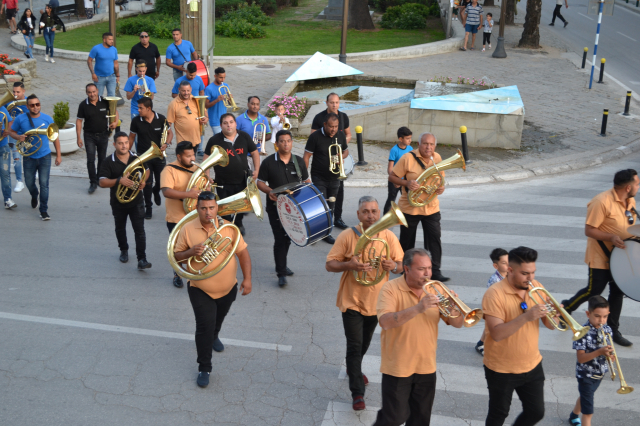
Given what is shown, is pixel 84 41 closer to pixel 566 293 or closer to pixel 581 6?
pixel 566 293

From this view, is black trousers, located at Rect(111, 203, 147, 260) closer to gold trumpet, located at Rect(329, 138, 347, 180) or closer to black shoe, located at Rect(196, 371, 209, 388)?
gold trumpet, located at Rect(329, 138, 347, 180)

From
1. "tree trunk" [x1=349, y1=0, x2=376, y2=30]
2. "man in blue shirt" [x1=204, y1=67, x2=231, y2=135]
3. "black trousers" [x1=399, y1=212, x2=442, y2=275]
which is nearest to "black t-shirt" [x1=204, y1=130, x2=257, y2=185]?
"black trousers" [x1=399, y1=212, x2=442, y2=275]

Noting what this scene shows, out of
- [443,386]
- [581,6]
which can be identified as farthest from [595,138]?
[581,6]

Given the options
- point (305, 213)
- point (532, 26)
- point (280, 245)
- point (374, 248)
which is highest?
point (532, 26)

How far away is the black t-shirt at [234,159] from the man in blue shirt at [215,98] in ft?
10.2

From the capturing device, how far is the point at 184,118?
10414 mm

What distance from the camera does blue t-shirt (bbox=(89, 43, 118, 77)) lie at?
1453 centimetres

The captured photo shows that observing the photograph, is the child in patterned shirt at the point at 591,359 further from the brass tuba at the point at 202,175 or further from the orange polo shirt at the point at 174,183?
the orange polo shirt at the point at 174,183

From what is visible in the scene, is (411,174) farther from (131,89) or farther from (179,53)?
(179,53)

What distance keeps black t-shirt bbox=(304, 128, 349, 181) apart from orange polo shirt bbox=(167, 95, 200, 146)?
93.4 inches

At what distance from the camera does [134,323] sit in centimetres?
718

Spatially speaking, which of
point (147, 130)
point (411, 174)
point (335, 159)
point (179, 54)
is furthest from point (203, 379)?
point (179, 54)

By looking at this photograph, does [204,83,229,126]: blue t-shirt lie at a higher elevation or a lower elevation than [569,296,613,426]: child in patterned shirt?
higher

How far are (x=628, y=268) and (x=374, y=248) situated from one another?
2.63 metres
